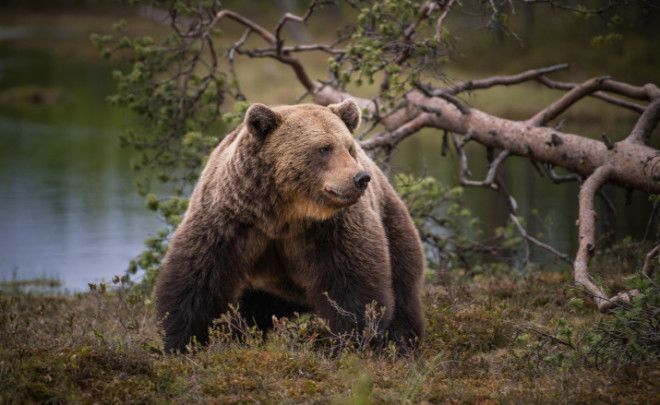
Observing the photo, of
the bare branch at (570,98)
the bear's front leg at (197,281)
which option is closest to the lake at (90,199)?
the bare branch at (570,98)

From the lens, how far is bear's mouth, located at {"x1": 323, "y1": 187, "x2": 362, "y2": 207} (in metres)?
5.94

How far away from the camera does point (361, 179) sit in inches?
231

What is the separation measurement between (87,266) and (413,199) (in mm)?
6938

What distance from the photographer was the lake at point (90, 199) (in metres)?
15.9

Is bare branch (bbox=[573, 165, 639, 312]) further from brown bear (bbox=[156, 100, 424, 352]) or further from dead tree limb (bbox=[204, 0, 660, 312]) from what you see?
brown bear (bbox=[156, 100, 424, 352])

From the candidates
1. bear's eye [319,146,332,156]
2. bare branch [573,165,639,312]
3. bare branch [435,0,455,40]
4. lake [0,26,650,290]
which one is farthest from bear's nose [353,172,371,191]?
lake [0,26,650,290]

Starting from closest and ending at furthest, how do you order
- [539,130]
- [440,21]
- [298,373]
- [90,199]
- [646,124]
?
[298,373] → [646,124] → [440,21] → [539,130] → [90,199]

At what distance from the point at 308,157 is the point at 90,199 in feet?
55.1

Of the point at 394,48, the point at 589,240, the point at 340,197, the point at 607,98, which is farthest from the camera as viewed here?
the point at 607,98

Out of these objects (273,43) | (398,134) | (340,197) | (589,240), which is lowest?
(589,240)

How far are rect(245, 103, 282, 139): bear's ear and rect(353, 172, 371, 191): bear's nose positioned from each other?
820mm

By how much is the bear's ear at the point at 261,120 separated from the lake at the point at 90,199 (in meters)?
3.81

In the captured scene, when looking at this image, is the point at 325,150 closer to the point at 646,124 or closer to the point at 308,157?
the point at 308,157

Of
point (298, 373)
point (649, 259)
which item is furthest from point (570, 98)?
→ point (298, 373)
